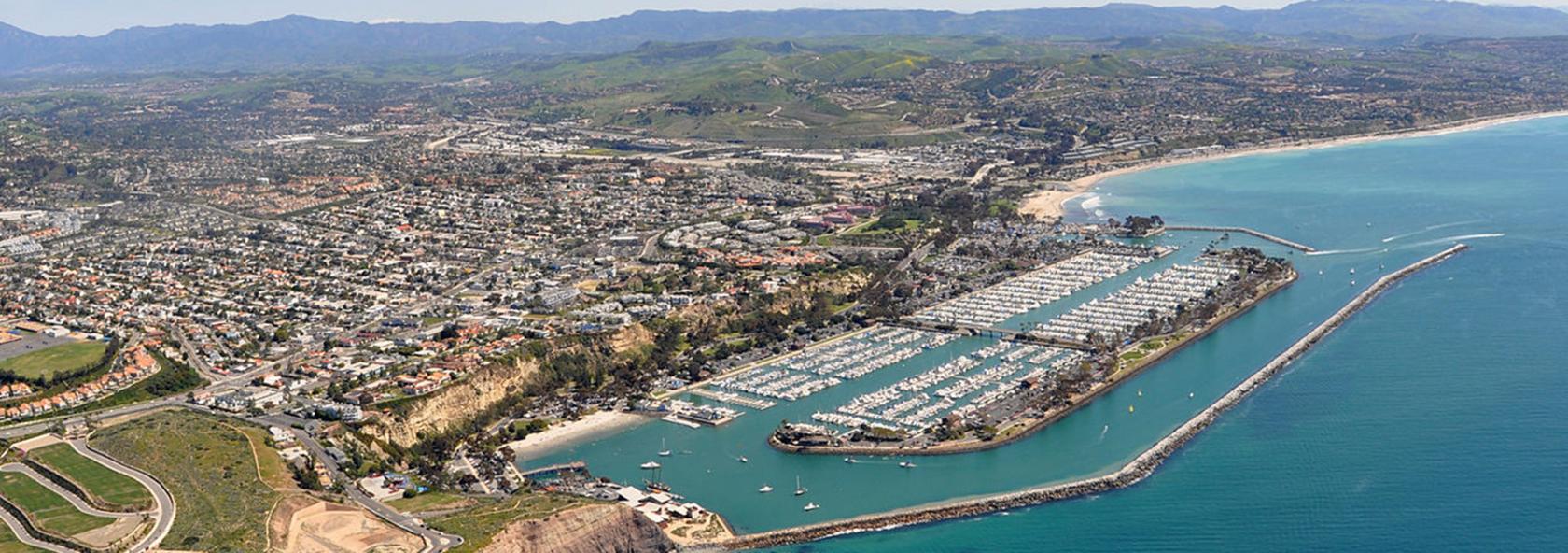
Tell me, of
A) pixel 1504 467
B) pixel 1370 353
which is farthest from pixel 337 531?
pixel 1370 353

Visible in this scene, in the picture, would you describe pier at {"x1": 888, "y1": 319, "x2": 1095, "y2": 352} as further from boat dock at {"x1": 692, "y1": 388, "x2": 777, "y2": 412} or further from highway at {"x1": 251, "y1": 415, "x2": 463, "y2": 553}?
highway at {"x1": 251, "y1": 415, "x2": 463, "y2": 553}

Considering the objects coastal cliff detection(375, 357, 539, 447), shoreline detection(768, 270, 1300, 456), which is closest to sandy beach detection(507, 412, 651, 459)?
coastal cliff detection(375, 357, 539, 447)

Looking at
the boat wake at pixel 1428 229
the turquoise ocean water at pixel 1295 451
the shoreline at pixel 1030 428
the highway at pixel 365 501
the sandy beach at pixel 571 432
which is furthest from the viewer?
the boat wake at pixel 1428 229

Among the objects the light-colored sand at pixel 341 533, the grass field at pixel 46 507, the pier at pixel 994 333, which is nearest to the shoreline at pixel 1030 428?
the pier at pixel 994 333

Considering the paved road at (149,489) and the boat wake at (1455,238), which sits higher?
the paved road at (149,489)

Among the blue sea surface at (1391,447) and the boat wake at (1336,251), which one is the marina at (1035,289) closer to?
the boat wake at (1336,251)

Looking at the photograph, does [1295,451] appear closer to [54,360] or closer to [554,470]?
[554,470]
